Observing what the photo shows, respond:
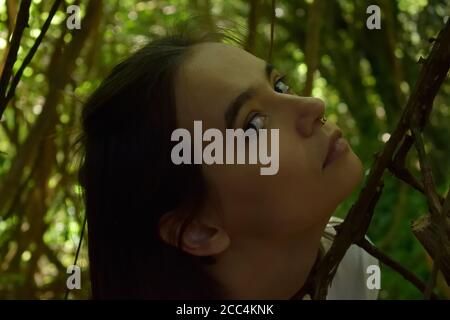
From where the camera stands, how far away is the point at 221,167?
0.56 metres

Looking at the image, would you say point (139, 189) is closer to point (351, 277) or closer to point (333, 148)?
point (333, 148)

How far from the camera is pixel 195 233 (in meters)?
0.57

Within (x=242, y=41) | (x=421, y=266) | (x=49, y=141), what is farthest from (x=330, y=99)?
(x=242, y=41)

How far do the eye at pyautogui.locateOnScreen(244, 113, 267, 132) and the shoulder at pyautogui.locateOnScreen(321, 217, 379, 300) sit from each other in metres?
0.19

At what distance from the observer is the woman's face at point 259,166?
0.55 metres

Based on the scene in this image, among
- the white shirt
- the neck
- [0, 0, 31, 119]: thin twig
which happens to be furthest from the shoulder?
[0, 0, 31, 119]: thin twig

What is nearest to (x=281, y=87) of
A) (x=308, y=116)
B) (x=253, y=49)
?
(x=308, y=116)

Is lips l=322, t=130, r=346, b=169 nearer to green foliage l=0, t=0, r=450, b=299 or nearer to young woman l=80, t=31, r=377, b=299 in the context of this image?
young woman l=80, t=31, r=377, b=299

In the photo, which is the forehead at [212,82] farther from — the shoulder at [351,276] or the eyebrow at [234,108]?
the shoulder at [351,276]

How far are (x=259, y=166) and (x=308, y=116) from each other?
49mm

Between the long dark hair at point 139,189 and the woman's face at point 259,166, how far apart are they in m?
0.02

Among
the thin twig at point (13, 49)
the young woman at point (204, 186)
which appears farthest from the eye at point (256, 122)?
the thin twig at point (13, 49)

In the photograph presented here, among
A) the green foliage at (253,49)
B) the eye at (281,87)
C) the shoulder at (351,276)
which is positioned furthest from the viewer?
the green foliage at (253,49)

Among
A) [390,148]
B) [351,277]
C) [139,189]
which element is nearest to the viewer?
[390,148]
